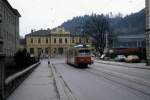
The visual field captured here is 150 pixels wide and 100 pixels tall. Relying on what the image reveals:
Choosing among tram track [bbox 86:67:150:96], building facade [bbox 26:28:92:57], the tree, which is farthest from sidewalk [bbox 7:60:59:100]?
building facade [bbox 26:28:92:57]

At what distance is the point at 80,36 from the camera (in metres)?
140

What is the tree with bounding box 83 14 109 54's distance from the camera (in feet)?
315

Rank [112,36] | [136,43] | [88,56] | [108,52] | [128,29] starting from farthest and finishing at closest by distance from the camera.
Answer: [128,29], [136,43], [112,36], [108,52], [88,56]

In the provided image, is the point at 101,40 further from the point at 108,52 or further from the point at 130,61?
the point at 130,61

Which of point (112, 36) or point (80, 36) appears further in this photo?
point (80, 36)

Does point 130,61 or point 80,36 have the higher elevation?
point 80,36

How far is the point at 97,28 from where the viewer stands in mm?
96500

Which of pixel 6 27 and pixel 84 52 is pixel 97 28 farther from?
pixel 84 52

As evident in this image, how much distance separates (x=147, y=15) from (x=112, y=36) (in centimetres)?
5512

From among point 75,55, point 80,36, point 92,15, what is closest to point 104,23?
point 92,15

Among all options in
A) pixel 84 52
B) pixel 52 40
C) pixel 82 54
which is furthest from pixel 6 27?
pixel 52 40

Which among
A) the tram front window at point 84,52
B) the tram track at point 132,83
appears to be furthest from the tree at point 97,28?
the tram track at point 132,83

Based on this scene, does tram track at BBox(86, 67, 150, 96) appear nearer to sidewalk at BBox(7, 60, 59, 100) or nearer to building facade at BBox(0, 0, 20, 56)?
sidewalk at BBox(7, 60, 59, 100)

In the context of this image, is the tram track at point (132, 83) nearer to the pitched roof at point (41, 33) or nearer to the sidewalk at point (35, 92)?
the sidewalk at point (35, 92)
